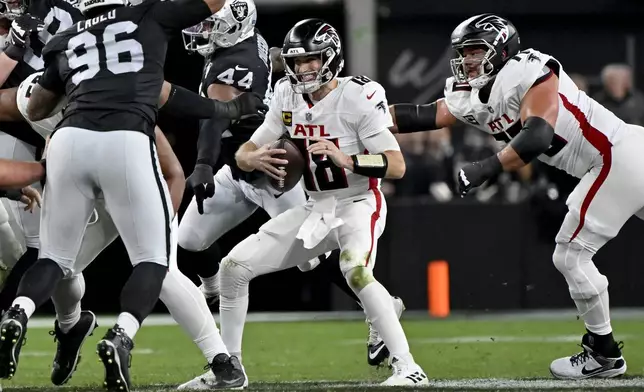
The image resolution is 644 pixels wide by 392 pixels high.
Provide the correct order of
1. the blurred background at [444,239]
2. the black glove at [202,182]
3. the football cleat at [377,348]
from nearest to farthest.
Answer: the black glove at [202,182]
the football cleat at [377,348]
the blurred background at [444,239]

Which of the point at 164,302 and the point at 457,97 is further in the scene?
the point at 457,97

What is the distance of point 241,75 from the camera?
6.36 metres

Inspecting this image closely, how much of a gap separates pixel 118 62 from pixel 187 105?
17.7 inches

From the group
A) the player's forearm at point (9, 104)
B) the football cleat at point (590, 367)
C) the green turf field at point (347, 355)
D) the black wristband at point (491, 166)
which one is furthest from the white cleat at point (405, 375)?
the player's forearm at point (9, 104)

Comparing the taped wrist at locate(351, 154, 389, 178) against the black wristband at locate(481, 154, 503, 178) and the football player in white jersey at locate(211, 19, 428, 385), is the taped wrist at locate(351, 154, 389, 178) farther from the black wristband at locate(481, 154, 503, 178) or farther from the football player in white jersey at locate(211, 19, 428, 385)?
the black wristband at locate(481, 154, 503, 178)

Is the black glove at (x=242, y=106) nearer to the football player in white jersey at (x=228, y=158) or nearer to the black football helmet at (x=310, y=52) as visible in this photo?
the black football helmet at (x=310, y=52)

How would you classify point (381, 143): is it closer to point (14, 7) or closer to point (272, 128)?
point (272, 128)

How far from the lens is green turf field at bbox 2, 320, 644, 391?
5816 millimetres

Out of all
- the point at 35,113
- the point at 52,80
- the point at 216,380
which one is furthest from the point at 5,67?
the point at 216,380

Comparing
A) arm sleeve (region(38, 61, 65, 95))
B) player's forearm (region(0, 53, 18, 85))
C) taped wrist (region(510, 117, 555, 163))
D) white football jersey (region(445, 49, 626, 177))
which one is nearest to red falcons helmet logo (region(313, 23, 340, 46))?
white football jersey (region(445, 49, 626, 177))

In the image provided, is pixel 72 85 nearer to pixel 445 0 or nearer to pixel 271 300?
pixel 271 300

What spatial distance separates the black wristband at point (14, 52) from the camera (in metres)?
5.88

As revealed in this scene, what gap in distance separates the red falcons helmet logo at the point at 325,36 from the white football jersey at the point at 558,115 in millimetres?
710

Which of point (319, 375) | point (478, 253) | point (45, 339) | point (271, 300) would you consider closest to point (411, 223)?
point (478, 253)
